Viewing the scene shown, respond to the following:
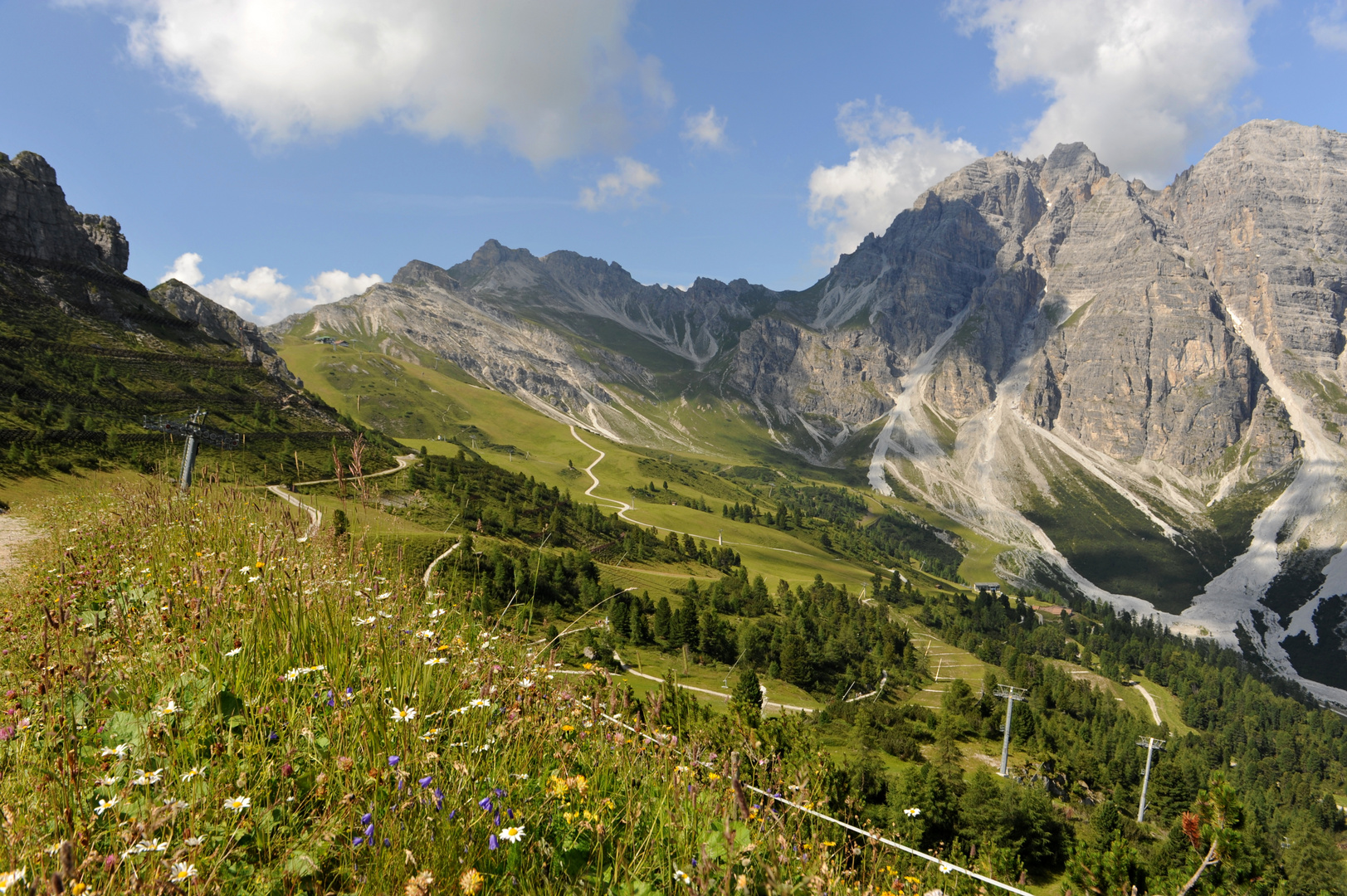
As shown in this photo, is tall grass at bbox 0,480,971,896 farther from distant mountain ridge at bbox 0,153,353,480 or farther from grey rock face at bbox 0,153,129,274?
grey rock face at bbox 0,153,129,274

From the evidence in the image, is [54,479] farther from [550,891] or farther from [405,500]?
[550,891]

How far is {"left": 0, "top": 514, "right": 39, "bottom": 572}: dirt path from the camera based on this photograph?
12.8 m

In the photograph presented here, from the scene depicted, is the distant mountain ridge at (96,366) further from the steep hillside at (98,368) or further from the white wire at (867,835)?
the white wire at (867,835)

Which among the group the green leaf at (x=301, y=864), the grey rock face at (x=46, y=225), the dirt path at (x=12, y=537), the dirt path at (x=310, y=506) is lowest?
the dirt path at (x=12, y=537)

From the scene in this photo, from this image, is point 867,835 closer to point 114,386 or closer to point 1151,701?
point 114,386

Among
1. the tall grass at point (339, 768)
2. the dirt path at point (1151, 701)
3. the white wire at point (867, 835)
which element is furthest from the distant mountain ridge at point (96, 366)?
the dirt path at point (1151, 701)

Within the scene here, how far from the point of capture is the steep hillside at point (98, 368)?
79.1 meters

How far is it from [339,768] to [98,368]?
459ft

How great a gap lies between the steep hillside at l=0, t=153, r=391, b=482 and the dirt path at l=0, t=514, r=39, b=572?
47586 mm

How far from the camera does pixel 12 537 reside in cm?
1617

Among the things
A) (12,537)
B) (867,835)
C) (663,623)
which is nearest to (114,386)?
(663,623)

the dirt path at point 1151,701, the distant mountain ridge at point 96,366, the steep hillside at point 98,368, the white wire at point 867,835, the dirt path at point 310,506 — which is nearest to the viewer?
the white wire at point 867,835

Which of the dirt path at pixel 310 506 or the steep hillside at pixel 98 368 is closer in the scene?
the dirt path at pixel 310 506

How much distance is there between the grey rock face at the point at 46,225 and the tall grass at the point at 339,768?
7814 inches
